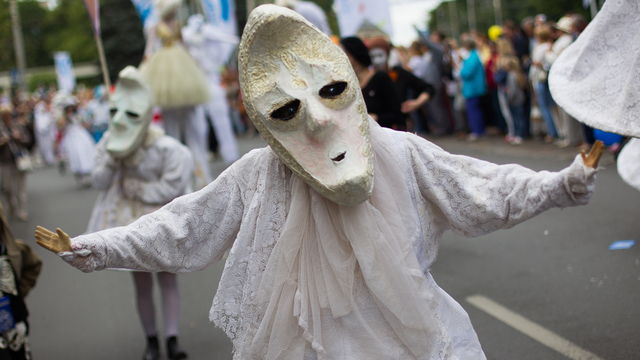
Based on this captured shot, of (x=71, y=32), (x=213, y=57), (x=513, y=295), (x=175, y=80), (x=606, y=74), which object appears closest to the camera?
(x=606, y=74)

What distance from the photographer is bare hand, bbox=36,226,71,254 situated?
8.04ft

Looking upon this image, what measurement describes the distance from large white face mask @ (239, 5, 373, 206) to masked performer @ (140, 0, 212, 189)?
6.73 metres

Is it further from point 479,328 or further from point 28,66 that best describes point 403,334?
point 28,66

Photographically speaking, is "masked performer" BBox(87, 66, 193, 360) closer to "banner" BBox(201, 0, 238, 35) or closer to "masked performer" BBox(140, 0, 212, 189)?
"masked performer" BBox(140, 0, 212, 189)

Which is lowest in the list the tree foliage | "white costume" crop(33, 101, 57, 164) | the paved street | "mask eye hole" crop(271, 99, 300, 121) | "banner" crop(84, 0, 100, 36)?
the tree foliage

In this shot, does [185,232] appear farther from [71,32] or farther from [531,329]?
[71,32]

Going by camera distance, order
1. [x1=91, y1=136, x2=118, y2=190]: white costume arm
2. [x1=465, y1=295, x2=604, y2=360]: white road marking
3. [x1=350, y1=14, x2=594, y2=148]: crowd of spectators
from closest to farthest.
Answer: [x1=465, y1=295, x2=604, y2=360]: white road marking → [x1=91, y1=136, x2=118, y2=190]: white costume arm → [x1=350, y1=14, x2=594, y2=148]: crowd of spectators

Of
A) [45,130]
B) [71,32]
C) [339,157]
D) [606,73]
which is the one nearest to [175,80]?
[606,73]

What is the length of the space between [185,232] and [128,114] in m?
2.40

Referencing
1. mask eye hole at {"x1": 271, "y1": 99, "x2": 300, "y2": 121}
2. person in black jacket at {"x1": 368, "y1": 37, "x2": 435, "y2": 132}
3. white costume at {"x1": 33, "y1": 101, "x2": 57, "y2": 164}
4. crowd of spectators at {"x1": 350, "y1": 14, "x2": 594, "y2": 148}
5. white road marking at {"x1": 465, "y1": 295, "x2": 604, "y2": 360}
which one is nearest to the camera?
mask eye hole at {"x1": 271, "y1": 99, "x2": 300, "y2": 121}

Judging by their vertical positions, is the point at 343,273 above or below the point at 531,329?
above

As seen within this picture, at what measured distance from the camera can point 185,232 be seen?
272cm

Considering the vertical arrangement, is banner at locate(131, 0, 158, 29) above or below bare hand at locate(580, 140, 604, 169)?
above

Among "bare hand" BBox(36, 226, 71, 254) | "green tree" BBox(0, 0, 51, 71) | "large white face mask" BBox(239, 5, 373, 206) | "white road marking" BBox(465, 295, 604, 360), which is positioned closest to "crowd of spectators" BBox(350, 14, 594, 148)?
"white road marking" BBox(465, 295, 604, 360)
